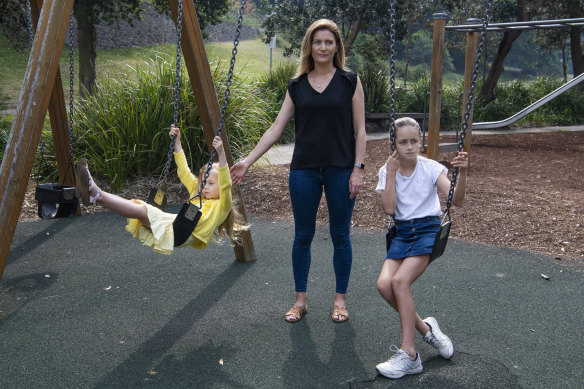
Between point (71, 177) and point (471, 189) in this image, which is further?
point (471, 189)

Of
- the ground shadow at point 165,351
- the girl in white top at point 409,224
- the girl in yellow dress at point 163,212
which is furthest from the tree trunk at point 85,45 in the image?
the girl in white top at point 409,224

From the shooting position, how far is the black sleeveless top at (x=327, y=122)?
3.04 m

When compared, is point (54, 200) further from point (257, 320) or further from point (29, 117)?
point (257, 320)

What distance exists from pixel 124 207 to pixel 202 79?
1.59 m

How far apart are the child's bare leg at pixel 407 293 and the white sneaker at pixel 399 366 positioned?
0.03m

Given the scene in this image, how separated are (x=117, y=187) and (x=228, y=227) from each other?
3.48 m

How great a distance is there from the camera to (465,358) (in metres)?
2.92

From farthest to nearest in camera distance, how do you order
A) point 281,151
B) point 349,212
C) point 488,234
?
1. point 281,151
2. point 488,234
3. point 349,212

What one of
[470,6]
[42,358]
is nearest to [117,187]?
[42,358]

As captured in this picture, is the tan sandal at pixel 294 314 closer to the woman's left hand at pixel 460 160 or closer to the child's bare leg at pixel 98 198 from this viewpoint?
the child's bare leg at pixel 98 198

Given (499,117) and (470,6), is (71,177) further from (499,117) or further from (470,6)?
(470,6)

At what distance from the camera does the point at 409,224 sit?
2.79 meters

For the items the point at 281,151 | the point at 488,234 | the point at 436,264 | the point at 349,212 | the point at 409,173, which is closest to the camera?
the point at 409,173

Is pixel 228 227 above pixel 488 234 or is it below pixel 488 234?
above
